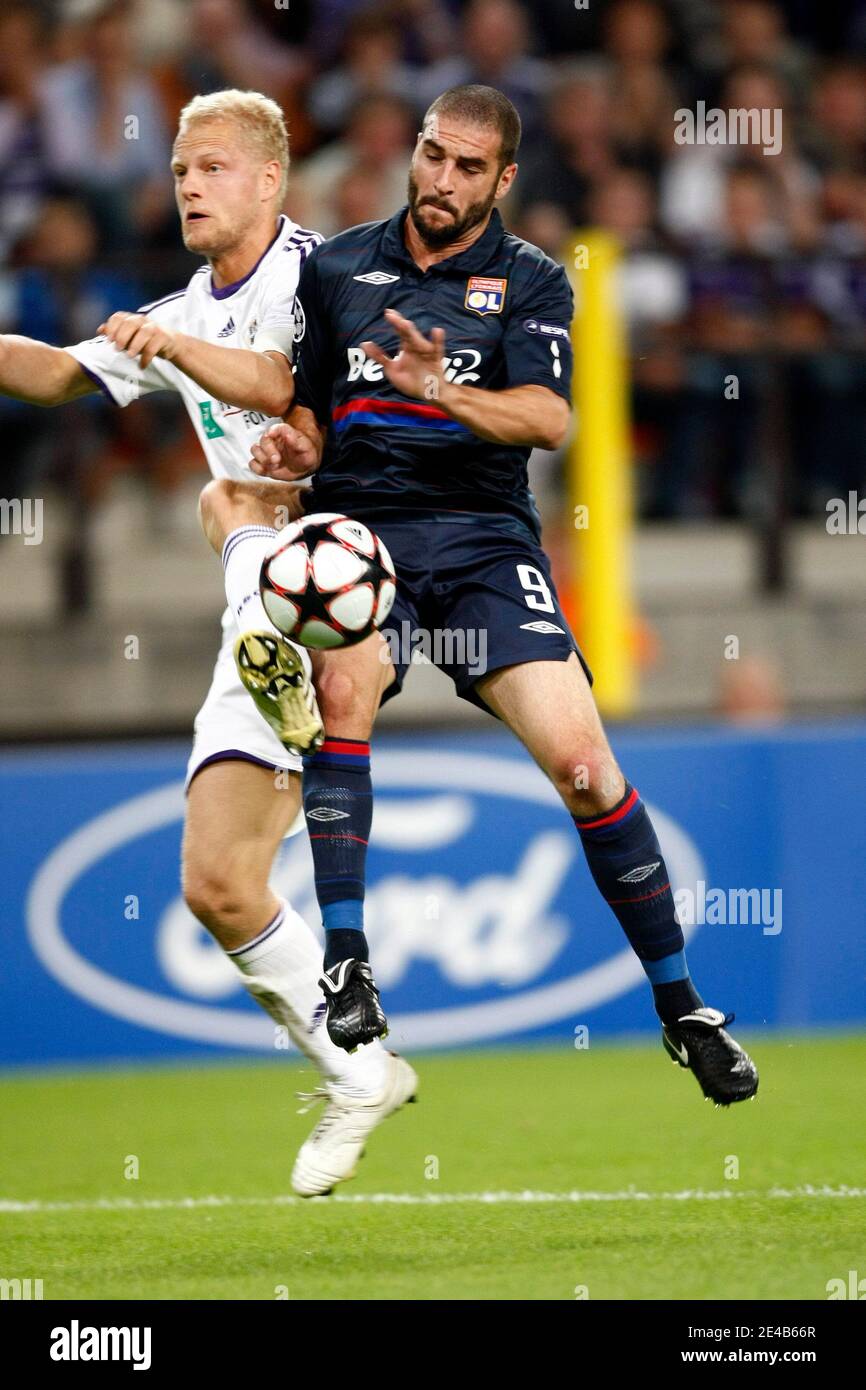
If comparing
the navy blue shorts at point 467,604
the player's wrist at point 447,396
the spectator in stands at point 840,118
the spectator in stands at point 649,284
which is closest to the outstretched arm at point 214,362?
the navy blue shorts at point 467,604

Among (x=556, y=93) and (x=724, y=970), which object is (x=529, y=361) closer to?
(x=724, y=970)

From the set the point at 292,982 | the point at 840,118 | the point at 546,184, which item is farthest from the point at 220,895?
the point at 840,118

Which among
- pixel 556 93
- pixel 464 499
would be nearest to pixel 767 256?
pixel 556 93

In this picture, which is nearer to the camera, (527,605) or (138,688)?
(527,605)

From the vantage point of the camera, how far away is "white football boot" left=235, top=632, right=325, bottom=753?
5.43 m

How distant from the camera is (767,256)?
10672mm

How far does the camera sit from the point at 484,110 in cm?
553

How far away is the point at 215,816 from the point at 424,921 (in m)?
3.59

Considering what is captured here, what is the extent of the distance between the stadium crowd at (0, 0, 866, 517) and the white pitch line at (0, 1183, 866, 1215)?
414cm

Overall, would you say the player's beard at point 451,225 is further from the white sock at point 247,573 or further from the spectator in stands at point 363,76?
the spectator in stands at point 363,76

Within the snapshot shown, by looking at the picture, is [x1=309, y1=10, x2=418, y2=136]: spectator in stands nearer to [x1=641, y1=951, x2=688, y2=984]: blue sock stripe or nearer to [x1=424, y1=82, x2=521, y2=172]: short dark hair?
[x1=424, y1=82, x2=521, y2=172]: short dark hair

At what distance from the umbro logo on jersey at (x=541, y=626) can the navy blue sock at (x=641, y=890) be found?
0.46 m

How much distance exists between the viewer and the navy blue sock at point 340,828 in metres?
5.45

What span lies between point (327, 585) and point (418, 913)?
4.46 m
